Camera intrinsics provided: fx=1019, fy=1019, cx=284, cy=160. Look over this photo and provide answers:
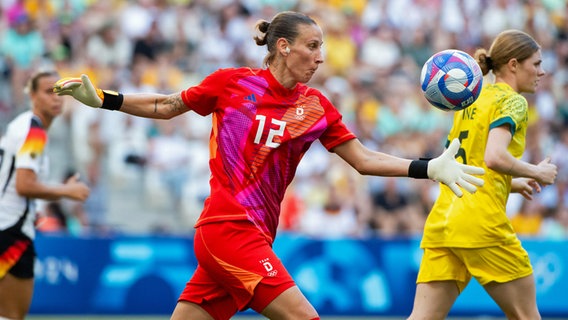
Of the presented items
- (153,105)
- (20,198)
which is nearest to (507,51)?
(153,105)

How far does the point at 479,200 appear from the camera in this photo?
7230 mm

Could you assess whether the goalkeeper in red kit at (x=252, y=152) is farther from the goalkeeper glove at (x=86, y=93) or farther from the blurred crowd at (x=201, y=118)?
the blurred crowd at (x=201, y=118)

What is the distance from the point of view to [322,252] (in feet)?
43.5

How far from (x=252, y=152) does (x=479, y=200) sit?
1873mm

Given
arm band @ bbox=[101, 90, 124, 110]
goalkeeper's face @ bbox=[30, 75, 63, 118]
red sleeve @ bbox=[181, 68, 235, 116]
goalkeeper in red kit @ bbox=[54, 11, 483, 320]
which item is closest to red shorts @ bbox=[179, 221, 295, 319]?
goalkeeper in red kit @ bbox=[54, 11, 483, 320]

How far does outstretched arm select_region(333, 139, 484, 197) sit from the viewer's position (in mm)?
6012

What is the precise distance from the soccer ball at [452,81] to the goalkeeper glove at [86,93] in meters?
2.07

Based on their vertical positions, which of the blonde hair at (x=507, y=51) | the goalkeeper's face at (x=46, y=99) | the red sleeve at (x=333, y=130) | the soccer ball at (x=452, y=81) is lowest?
the goalkeeper's face at (x=46, y=99)

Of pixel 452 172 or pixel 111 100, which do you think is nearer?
pixel 452 172

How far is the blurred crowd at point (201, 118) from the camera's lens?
14.5 metres

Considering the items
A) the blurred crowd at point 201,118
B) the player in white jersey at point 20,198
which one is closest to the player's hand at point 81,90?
the player in white jersey at point 20,198

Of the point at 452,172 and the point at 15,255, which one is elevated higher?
the point at 452,172

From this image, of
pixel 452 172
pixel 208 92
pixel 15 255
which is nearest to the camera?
pixel 452 172

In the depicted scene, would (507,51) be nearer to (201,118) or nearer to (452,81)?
(452,81)
